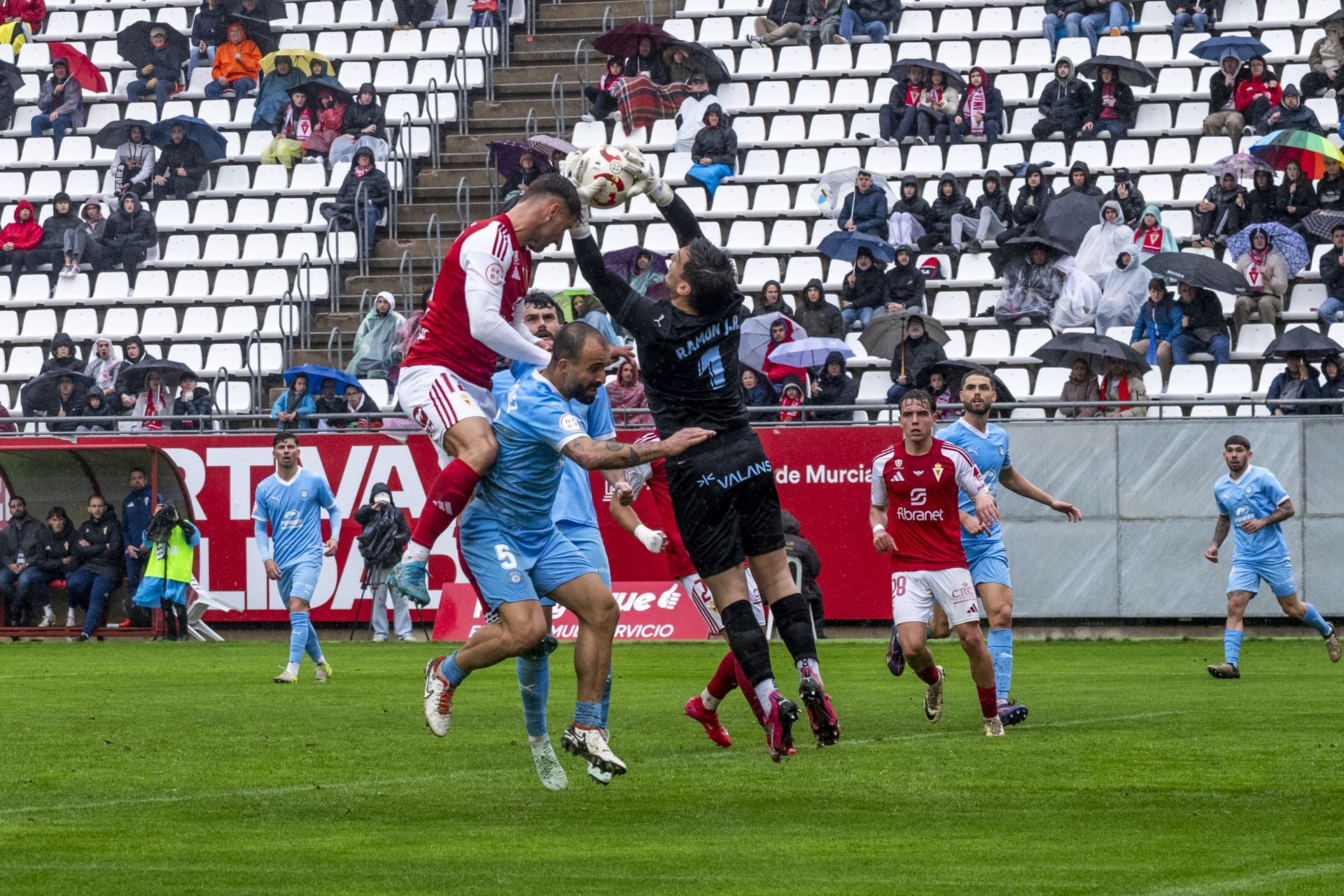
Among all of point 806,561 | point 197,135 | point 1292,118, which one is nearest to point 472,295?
point 806,561

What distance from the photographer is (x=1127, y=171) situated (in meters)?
26.8

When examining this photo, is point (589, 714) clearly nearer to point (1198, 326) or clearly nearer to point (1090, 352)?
point (1090, 352)

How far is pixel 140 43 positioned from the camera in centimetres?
3362

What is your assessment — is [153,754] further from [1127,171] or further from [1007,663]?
[1127,171]

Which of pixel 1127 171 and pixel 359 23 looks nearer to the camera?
pixel 1127 171

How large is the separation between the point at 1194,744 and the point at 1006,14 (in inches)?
835

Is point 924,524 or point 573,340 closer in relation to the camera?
point 573,340

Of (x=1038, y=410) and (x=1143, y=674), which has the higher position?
(x=1038, y=410)

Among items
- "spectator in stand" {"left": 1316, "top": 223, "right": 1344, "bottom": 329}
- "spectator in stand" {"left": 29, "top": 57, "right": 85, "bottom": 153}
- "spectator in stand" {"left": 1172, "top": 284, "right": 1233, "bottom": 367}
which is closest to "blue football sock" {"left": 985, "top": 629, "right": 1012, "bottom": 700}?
"spectator in stand" {"left": 1172, "top": 284, "right": 1233, "bottom": 367}

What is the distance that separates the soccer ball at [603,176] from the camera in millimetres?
10172

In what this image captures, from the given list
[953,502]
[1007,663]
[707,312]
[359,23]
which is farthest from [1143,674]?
[359,23]

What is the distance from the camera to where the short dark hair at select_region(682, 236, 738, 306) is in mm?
9781

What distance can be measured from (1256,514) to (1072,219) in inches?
319

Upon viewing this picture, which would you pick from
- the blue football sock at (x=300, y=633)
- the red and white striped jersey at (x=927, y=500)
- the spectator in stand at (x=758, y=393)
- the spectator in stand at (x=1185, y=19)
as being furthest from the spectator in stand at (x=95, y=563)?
the spectator in stand at (x=1185, y=19)
